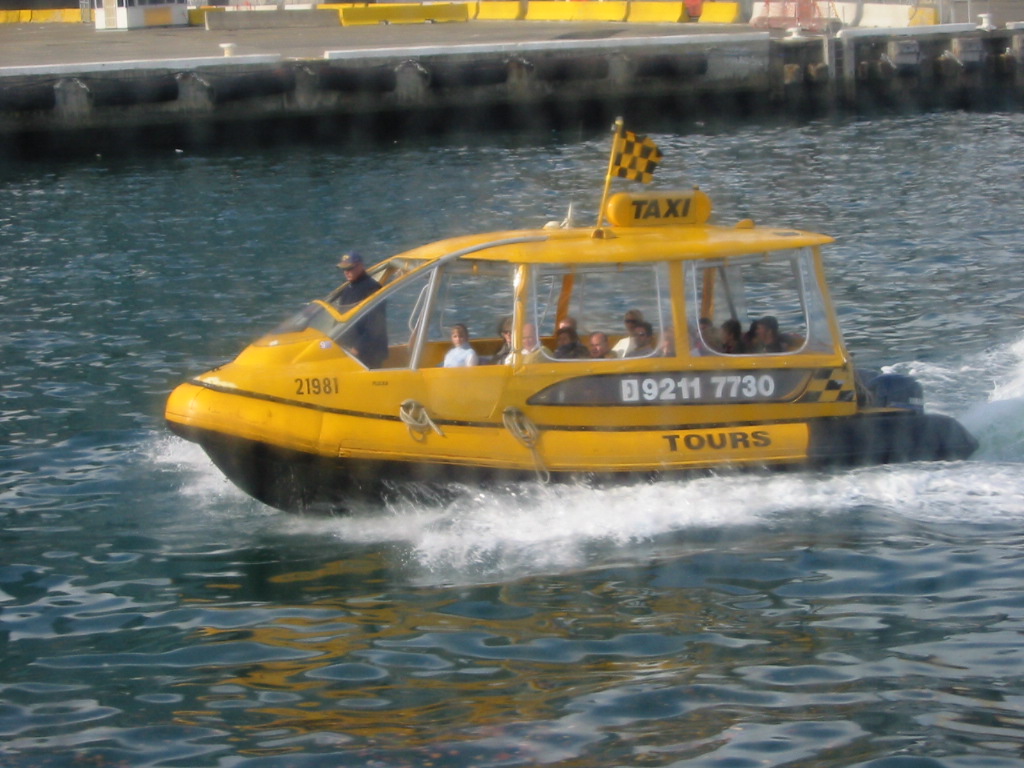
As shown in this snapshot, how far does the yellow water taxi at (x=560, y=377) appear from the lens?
32.3 ft

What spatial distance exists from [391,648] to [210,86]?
2658 centimetres

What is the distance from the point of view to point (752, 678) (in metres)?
7.63

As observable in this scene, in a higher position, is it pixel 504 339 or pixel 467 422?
pixel 504 339

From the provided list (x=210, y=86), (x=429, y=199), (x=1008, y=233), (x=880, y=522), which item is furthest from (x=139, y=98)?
(x=880, y=522)

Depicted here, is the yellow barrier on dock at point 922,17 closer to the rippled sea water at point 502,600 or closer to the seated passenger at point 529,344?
the rippled sea water at point 502,600

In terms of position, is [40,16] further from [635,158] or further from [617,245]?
[617,245]

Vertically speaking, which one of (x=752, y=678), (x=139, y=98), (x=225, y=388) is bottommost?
(x=752, y=678)

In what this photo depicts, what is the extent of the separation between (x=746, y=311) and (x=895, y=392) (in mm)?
1405

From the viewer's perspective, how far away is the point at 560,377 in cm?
1005

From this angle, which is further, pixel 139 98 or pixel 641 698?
pixel 139 98

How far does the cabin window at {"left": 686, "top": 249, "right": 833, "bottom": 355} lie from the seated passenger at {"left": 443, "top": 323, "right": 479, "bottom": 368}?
1669 millimetres

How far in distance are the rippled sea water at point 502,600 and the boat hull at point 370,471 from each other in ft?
0.38

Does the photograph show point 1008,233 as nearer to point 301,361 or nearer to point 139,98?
point 301,361

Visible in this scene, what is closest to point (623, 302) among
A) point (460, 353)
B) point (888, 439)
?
point (460, 353)
